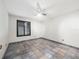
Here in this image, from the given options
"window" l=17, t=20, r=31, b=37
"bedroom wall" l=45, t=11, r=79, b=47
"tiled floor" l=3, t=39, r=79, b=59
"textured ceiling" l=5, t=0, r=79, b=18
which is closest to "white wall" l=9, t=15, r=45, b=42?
"window" l=17, t=20, r=31, b=37

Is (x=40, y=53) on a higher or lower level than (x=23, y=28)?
lower

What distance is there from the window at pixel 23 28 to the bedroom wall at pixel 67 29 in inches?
97.5

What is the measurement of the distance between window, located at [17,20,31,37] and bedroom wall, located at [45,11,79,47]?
2.48 meters

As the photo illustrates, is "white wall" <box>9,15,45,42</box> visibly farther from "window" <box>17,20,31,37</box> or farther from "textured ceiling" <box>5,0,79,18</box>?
"textured ceiling" <box>5,0,79,18</box>

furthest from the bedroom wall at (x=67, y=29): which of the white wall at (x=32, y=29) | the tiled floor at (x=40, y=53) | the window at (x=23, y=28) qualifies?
the window at (x=23, y=28)

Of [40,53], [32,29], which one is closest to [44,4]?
[40,53]

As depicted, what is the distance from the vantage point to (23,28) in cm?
427

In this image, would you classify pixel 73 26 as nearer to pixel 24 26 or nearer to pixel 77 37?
pixel 77 37

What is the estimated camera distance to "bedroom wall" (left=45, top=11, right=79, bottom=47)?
2787 millimetres

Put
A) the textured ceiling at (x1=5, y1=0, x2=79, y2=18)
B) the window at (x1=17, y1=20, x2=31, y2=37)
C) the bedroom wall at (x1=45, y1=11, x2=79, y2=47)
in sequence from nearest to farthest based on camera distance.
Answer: the textured ceiling at (x1=5, y1=0, x2=79, y2=18), the bedroom wall at (x1=45, y1=11, x2=79, y2=47), the window at (x1=17, y1=20, x2=31, y2=37)

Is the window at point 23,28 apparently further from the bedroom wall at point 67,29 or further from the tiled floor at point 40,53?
the bedroom wall at point 67,29

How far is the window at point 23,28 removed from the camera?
Answer: 3.98m

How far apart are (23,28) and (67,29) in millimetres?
3679

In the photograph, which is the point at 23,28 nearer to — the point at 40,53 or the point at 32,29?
the point at 32,29
